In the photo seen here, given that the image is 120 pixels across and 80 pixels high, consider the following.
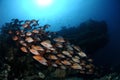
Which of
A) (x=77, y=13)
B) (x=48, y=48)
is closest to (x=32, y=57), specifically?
(x=48, y=48)

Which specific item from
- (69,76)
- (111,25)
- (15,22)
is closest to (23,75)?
(69,76)

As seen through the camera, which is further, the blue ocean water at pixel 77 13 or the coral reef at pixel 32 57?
the blue ocean water at pixel 77 13

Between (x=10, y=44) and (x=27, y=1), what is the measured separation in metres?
19.0

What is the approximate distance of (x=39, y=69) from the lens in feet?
32.6

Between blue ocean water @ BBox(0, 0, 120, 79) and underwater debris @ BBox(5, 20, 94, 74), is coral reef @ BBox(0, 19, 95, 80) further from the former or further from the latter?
blue ocean water @ BBox(0, 0, 120, 79)

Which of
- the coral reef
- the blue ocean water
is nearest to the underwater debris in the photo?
the coral reef

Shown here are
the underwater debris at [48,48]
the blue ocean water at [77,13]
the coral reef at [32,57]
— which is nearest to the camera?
the coral reef at [32,57]

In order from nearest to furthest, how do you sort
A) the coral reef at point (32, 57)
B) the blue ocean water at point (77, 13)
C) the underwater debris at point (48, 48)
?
the coral reef at point (32, 57) < the underwater debris at point (48, 48) < the blue ocean water at point (77, 13)

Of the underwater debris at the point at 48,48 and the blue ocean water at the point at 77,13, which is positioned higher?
the blue ocean water at the point at 77,13

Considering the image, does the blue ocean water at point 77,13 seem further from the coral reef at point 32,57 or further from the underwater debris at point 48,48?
the coral reef at point 32,57

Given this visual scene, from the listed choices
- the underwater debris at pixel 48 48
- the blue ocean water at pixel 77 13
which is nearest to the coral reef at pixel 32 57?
the underwater debris at pixel 48 48

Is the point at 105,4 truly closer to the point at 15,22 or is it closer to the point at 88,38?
the point at 88,38

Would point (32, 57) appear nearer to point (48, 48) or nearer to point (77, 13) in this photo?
point (48, 48)

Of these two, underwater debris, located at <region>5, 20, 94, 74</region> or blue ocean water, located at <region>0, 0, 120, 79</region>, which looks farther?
blue ocean water, located at <region>0, 0, 120, 79</region>
